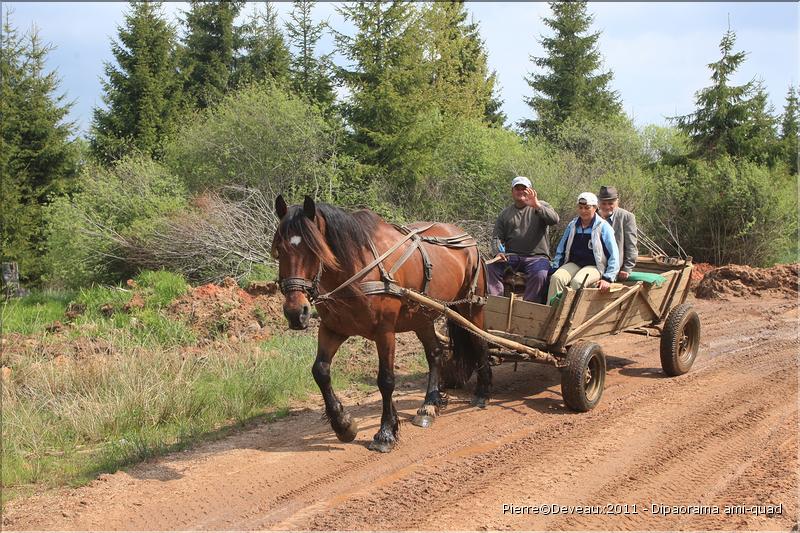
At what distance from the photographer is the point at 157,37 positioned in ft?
85.9

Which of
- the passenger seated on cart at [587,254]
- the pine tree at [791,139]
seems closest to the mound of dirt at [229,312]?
the passenger seated on cart at [587,254]

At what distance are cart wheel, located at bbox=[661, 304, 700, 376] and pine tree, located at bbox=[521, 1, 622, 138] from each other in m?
20.4

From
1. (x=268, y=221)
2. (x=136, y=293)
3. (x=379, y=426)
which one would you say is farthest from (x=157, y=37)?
(x=379, y=426)

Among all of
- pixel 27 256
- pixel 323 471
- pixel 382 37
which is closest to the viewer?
pixel 323 471

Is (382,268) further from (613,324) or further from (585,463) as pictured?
(613,324)

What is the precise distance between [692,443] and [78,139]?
2538 centimetres

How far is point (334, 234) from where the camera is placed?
5.50m

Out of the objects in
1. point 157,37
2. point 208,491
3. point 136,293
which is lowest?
point 208,491

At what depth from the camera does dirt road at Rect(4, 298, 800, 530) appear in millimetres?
4457

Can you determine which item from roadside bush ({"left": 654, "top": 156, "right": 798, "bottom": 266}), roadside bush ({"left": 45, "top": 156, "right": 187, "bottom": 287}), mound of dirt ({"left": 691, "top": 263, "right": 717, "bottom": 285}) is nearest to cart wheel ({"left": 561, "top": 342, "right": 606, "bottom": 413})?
mound of dirt ({"left": 691, "top": 263, "right": 717, "bottom": 285})

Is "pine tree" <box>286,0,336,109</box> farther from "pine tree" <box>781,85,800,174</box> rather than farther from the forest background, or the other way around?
"pine tree" <box>781,85,800,174</box>

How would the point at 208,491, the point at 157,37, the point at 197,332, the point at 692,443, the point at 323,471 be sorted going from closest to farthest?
the point at 208,491, the point at 323,471, the point at 692,443, the point at 197,332, the point at 157,37

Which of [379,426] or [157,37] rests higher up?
[157,37]

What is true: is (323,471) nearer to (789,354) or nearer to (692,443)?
(692,443)
